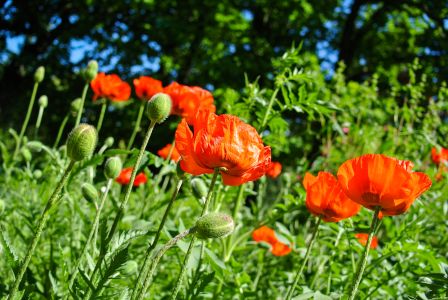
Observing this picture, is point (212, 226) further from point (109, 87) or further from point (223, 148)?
point (109, 87)

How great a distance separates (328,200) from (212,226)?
467mm

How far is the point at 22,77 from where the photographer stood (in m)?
11.4

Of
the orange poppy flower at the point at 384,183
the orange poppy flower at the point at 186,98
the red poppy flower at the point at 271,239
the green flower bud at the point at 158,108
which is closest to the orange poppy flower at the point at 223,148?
the green flower bud at the point at 158,108

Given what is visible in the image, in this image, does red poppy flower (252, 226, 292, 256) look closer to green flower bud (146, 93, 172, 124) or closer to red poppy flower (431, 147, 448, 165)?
red poppy flower (431, 147, 448, 165)

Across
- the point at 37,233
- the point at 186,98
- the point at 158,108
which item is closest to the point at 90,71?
the point at 186,98

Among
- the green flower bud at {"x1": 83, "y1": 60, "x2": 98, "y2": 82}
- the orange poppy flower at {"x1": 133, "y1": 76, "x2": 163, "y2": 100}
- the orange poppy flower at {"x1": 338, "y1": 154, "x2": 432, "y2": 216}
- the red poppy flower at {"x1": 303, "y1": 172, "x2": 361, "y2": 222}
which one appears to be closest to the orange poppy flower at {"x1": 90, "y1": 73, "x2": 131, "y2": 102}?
the orange poppy flower at {"x1": 133, "y1": 76, "x2": 163, "y2": 100}

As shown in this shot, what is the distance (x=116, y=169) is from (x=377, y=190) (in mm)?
572

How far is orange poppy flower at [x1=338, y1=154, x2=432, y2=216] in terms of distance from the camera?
995mm

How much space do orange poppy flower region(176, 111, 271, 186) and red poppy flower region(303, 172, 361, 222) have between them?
0.25 metres

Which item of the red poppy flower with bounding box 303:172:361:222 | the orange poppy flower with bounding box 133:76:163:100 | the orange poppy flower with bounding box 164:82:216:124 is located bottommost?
the orange poppy flower with bounding box 133:76:163:100

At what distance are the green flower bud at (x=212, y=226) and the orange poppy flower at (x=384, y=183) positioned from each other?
0.32 metres

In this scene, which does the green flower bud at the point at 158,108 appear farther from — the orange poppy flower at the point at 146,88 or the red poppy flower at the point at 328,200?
the orange poppy flower at the point at 146,88

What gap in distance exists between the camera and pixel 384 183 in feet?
3.29

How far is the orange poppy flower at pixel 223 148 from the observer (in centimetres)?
94
